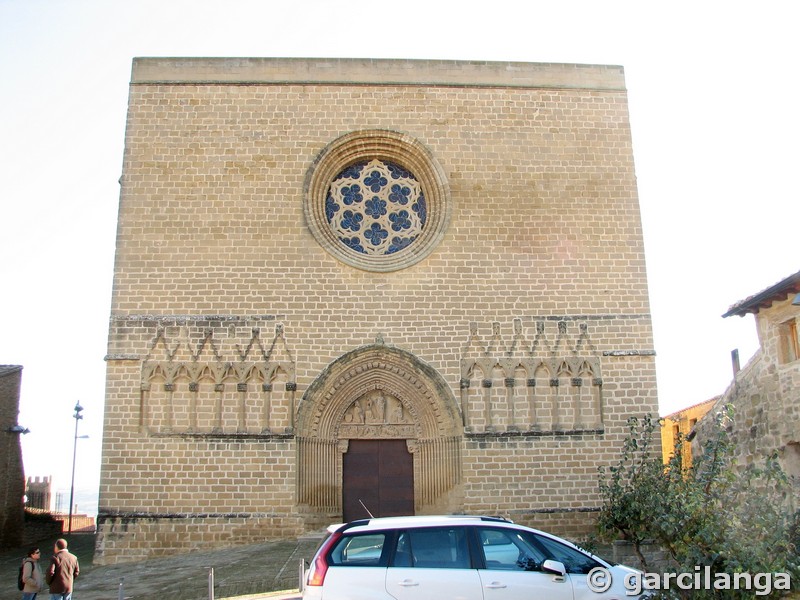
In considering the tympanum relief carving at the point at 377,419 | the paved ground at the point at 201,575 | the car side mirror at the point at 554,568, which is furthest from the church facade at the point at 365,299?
the car side mirror at the point at 554,568

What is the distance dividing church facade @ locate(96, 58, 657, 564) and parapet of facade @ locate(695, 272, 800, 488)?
191 cm

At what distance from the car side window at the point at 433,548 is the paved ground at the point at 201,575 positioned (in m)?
3.45

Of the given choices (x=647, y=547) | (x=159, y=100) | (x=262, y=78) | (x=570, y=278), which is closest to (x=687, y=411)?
(x=570, y=278)

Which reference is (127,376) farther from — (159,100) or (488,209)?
(488,209)

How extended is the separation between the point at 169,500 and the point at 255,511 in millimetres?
1459

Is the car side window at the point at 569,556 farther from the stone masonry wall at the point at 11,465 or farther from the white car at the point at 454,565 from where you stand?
the stone masonry wall at the point at 11,465

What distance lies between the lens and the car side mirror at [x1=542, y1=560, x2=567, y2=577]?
21.1 ft

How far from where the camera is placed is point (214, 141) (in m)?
15.0

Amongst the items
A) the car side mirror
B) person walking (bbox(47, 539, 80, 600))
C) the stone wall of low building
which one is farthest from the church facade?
the car side mirror

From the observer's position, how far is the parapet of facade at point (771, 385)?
37.5 ft

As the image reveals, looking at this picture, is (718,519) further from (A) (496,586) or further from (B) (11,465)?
(B) (11,465)

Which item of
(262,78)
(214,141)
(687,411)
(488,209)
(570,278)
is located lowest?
(687,411)

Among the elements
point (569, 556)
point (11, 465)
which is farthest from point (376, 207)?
point (11, 465)

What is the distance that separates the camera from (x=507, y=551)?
21.8 ft
